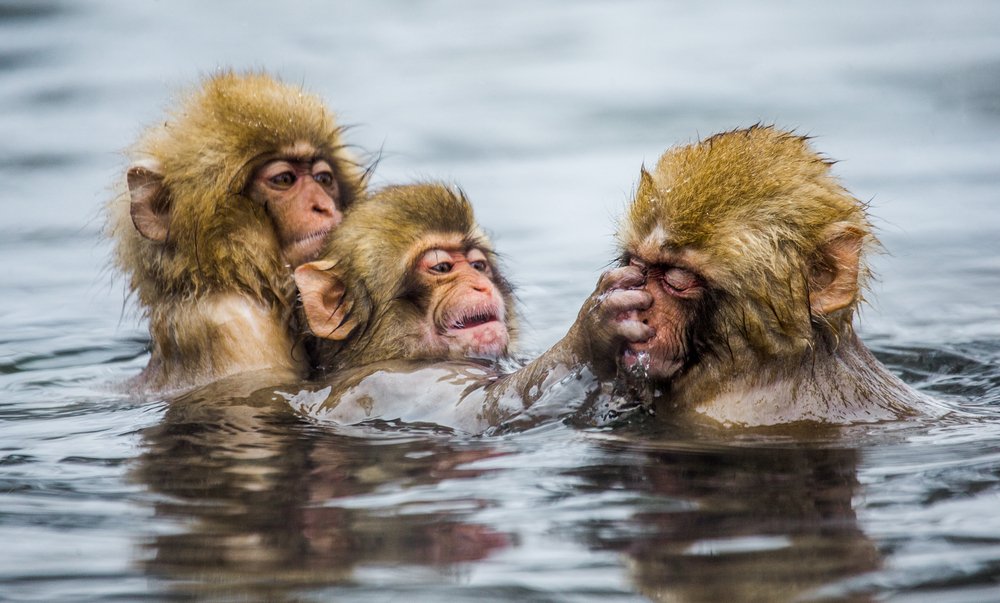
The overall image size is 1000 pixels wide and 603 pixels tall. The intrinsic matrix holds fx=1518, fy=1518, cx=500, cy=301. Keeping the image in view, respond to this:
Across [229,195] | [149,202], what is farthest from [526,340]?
[149,202]

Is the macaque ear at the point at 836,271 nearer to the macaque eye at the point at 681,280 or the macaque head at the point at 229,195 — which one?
the macaque eye at the point at 681,280

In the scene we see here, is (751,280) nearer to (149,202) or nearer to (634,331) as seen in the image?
(634,331)

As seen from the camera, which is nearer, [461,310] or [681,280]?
[681,280]

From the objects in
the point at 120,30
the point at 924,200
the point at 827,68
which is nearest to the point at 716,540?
the point at 924,200

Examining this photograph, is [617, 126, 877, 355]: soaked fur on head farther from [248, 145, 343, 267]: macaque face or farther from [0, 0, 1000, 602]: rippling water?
[248, 145, 343, 267]: macaque face

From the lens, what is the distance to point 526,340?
7801 mm

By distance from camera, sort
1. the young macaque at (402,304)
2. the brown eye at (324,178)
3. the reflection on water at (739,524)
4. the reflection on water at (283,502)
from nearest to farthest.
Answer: the reflection on water at (739,524), the reflection on water at (283,502), the young macaque at (402,304), the brown eye at (324,178)

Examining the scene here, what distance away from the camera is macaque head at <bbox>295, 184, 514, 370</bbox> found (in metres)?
6.58

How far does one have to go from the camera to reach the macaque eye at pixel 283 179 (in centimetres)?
689

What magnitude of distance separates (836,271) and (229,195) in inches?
111

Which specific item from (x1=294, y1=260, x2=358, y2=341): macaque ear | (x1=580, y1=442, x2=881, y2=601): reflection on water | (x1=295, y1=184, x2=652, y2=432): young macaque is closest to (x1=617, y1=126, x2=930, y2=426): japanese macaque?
(x1=580, y1=442, x2=881, y2=601): reflection on water

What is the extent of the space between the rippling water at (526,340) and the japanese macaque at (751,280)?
167 mm

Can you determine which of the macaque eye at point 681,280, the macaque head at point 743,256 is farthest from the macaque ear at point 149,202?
the macaque eye at point 681,280

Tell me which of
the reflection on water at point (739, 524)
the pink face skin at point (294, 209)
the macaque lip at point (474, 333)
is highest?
the pink face skin at point (294, 209)
